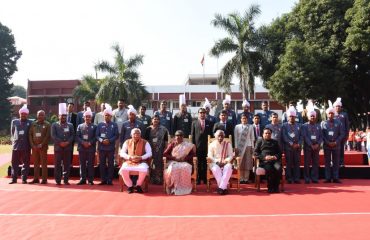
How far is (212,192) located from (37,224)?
3535mm

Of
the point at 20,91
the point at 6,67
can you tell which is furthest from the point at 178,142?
the point at 20,91

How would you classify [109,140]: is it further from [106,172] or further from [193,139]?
[193,139]

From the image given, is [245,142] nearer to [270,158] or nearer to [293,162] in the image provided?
[270,158]

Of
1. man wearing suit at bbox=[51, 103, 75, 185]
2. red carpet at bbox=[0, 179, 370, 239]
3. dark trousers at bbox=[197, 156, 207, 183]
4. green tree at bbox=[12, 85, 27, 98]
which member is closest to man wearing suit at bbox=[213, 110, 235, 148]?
dark trousers at bbox=[197, 156, 207, 183]

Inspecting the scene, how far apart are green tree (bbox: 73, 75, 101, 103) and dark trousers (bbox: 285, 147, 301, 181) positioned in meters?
26.4

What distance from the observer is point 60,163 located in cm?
852

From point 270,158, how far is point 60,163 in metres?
4.48

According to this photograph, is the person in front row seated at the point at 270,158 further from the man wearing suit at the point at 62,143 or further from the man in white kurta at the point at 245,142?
the man wearing suit at the point at 62,143

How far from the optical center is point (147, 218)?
17.4ft

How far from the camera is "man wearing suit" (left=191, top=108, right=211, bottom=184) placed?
8461 mm

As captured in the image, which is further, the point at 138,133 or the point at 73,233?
the point at 138,133

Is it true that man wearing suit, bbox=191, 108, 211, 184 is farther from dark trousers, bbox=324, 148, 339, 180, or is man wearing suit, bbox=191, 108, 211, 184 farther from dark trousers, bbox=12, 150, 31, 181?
dark trousers, bbox=12, 150, 31, 181

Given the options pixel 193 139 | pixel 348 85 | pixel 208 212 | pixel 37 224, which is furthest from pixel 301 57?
pixel 37 224

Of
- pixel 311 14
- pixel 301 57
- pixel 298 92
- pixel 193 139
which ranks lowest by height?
pixel 193 139
